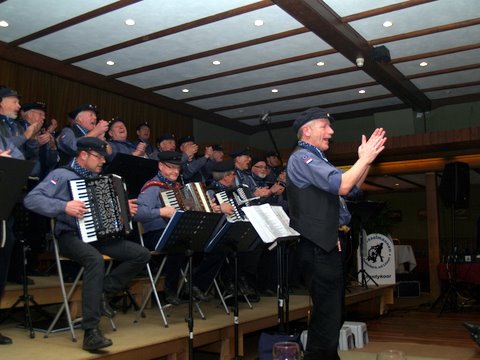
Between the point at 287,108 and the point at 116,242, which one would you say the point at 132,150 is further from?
the point at 287,108

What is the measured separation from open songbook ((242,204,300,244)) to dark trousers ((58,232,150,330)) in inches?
33.9

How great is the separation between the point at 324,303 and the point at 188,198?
1657 mm

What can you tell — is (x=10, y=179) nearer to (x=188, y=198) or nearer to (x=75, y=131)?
(x=188, y=198)

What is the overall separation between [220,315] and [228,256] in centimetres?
72

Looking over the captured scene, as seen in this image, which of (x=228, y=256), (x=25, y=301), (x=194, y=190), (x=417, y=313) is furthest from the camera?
(x=417, y=313)

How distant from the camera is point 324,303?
2.78 meters

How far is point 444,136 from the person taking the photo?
9062mm

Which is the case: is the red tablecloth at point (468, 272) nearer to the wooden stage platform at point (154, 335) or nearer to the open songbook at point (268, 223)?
the wooden stage platform at point (154, 335)

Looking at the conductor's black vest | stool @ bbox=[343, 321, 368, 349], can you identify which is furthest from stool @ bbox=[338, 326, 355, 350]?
the conductor's black vest

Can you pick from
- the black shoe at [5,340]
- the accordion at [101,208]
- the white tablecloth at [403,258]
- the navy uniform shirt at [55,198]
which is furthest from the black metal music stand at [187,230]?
the white tablecloth at [403,258]

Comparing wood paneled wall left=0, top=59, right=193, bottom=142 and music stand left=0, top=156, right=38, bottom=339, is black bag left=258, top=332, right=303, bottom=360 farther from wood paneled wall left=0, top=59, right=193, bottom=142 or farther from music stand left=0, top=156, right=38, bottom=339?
wood paneled wall left=0, top=59, right=193, bottom=142

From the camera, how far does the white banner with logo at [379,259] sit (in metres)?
7.75

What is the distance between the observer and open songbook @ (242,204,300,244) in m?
3.23

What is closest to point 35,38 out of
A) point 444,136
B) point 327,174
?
point 327,174
